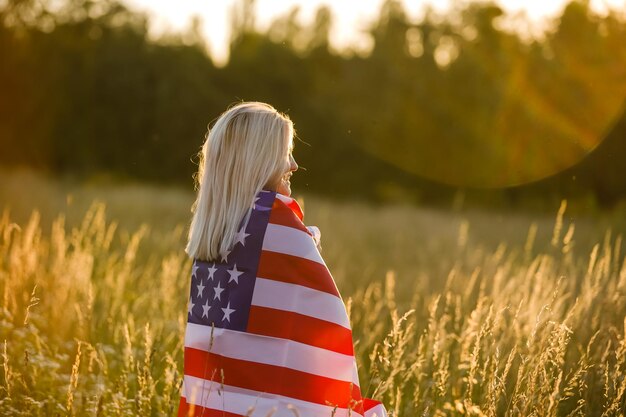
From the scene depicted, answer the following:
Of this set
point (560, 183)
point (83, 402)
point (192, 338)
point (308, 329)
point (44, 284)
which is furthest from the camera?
point (560, 183)

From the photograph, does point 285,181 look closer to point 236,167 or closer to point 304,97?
point 236,167

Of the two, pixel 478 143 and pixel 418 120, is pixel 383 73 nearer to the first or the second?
pixel 418 120

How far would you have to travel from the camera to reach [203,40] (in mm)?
21297

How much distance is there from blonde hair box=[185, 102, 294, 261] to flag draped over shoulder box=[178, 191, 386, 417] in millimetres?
90

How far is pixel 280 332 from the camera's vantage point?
2553mm

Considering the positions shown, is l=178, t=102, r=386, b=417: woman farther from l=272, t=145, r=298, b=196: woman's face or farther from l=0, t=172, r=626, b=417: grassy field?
l=0, t=172, r=626, b=417: grassy field

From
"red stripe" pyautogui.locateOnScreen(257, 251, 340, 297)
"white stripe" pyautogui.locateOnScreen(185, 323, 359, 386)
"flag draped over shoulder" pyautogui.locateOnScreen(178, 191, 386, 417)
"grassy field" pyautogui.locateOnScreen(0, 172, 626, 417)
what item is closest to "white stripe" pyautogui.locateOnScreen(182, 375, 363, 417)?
"flag draped over shoulder" pyautogui.locateOnScreen(178, 191, 386, 417)

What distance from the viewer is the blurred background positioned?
19.2m

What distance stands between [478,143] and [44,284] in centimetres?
1551

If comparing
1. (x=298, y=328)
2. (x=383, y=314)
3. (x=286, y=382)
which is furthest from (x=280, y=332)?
(x=383, y=314)

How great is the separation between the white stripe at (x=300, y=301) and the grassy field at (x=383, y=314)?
0.37m

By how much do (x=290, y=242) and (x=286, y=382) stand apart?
477mm

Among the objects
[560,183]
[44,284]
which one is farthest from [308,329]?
[560,183]

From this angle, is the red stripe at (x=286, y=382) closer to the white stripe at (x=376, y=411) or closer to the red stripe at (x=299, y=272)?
the white stripe at (x=376, y=411)
